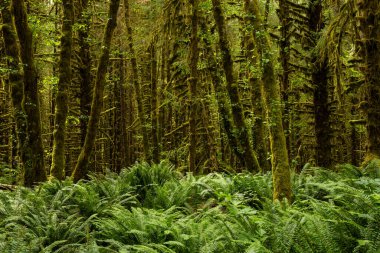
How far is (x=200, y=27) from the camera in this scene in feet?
39.0

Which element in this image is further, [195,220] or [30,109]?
[30,109]

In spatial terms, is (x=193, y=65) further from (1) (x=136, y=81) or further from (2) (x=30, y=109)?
(2) (x=30, y=109)

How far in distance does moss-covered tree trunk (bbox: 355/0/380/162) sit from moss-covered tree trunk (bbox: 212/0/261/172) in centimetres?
319

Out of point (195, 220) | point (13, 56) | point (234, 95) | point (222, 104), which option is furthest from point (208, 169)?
point (195, 220)

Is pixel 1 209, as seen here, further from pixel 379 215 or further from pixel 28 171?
pixel 379 215

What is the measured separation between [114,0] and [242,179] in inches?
229

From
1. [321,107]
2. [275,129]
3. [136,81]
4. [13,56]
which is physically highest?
[13,56]

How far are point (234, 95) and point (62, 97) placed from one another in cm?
456

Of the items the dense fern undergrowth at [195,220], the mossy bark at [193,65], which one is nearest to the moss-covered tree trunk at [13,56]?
the dense fern undergrowth at [195,220]

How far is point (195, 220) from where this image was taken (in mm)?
5848

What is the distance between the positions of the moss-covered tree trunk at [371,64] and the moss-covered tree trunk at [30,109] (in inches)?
295

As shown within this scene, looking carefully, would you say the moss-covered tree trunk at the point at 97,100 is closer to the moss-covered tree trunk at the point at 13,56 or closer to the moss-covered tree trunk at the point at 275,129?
the moss-covered tree trunk at the point at 13,56

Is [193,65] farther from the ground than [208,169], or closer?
farther from the ground

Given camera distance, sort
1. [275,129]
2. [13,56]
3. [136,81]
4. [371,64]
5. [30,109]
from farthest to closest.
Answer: [136,81], [13,56], [30,109], [371,64], [275,129]
